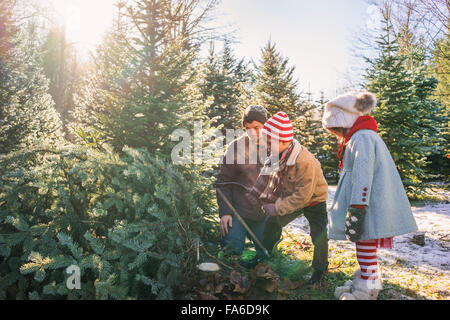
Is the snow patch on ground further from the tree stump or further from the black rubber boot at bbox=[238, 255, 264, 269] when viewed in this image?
the black rubber boot at bbox=[238, 255, 264, 269]

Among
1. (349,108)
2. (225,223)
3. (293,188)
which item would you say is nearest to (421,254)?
(293,188)

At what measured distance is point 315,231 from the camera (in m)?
3.09

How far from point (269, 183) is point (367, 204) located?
128 centimetres

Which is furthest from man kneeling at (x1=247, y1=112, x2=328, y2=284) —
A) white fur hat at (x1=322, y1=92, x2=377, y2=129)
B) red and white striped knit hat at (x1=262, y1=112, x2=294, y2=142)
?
white fur hat at (x1=322, y1=92, x2=377, y2=129)

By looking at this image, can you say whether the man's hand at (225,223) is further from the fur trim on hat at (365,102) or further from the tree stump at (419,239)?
the tree stump at (419,239)

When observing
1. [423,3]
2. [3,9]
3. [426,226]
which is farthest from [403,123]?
[3,9]

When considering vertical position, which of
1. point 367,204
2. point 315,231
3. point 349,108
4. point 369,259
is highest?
point 349,108

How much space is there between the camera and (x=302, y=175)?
2.95 meters

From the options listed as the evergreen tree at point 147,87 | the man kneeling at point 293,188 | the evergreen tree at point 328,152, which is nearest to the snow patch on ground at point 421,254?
the man kneeling at point 293,188

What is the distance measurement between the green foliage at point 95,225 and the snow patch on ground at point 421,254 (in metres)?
2.48

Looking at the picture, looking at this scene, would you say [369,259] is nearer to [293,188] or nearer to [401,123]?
[293,188]

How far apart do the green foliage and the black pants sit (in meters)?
0.91
